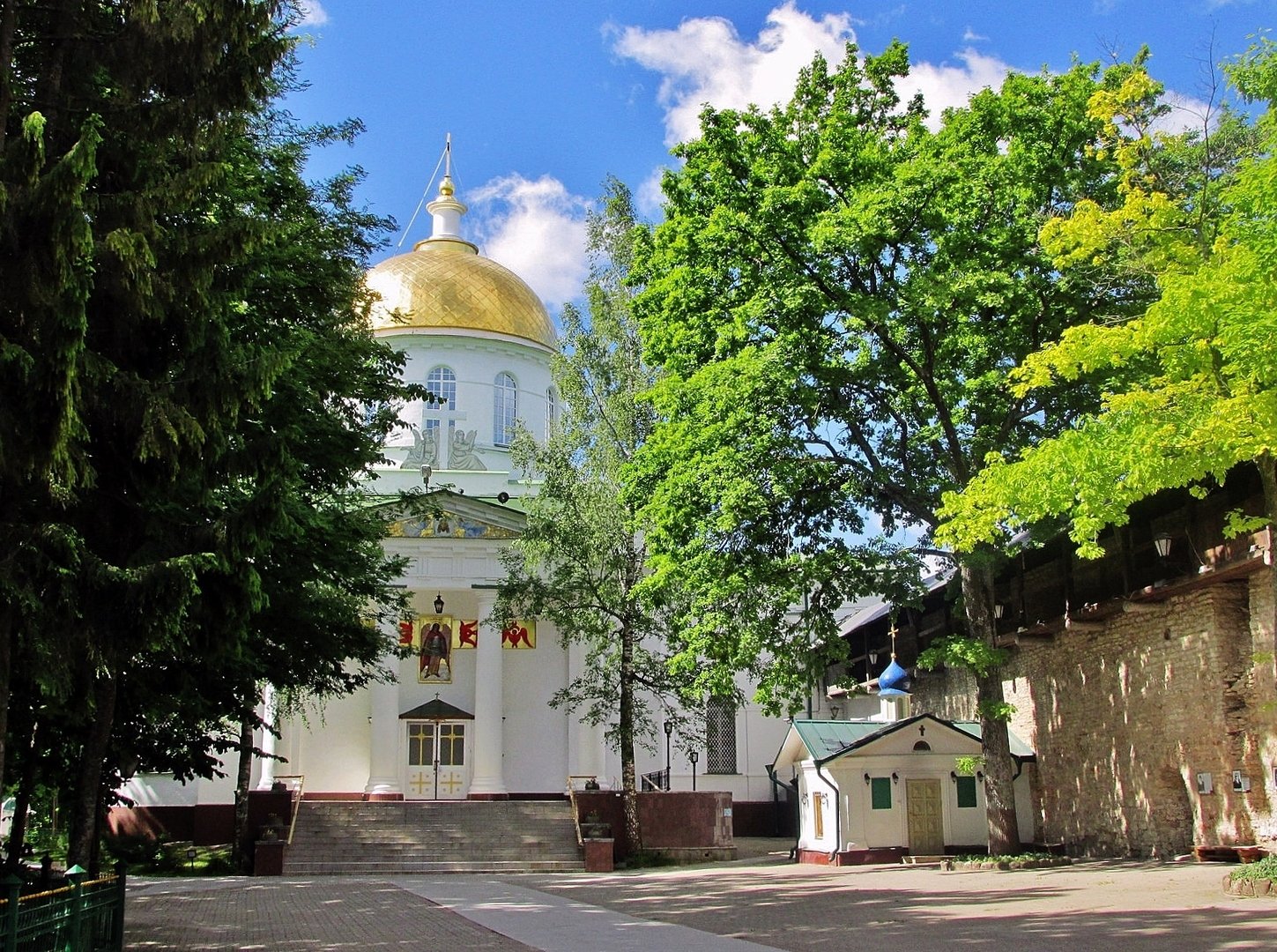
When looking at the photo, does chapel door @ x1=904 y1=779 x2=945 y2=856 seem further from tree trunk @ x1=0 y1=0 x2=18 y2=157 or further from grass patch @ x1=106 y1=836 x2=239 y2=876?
tree trunk @ x1=0 y1=0 x2=18 y2=157

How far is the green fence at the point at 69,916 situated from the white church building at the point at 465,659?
18376 millimetres

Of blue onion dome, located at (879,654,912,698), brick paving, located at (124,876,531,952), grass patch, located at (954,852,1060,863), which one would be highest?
blue onion dome, located at (879,654,912,698)

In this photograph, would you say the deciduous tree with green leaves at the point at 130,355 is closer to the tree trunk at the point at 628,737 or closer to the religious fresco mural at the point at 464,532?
the tree trunk at the point at 628,737

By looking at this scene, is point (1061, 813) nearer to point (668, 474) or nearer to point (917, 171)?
point (668, 474)

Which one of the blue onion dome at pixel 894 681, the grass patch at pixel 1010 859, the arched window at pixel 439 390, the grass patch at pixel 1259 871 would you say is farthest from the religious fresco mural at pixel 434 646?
the grass patch at pixel 1259 871

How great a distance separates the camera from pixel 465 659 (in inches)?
1395

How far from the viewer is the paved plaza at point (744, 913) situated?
12.0 m

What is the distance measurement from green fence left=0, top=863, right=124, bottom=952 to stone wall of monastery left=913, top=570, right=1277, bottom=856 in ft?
42.5

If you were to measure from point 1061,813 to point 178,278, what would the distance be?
19.5m

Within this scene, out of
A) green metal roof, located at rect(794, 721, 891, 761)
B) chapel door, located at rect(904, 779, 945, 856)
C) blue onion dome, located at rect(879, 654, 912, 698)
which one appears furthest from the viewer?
blue onion dome, located at rect(879, 654, 912, 698)

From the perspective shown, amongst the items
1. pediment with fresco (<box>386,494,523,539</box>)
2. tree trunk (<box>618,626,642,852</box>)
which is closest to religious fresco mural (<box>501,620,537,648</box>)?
pediment with fresco (<box>386,494,523,539</box>)

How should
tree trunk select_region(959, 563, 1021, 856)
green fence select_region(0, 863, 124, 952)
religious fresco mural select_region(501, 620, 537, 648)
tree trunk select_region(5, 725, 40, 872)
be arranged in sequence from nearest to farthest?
green fence select_region(0, 863, 124, 952)
tree trunk select_region(5, 725, 40, 872)
tree trunk select_region(959, 563, 1021, 856)
religious fresco mural select_region(501, 620, 537, 648)

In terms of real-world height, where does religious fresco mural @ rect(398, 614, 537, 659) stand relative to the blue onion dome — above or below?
above

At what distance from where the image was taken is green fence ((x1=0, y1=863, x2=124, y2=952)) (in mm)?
8398
